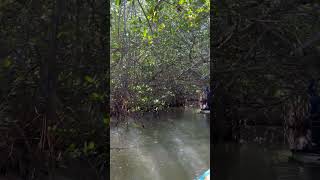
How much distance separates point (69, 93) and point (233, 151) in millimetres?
631

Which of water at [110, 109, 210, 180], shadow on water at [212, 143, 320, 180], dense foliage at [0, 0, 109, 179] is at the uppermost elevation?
dense foliage at [0, 0, 109, 179]

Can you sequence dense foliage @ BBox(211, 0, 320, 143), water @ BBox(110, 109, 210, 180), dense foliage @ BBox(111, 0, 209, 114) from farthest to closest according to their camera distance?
dense foliage @ BBox(111, 0, 209, 114), water @ BBox(110, 109, 210, 180), dense foliage @ BBox(211, 0, 320, 143)

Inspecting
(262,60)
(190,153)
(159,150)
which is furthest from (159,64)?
(262,60)

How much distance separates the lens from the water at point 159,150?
4957 mm

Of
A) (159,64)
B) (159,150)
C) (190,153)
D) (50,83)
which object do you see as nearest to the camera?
(50,83)

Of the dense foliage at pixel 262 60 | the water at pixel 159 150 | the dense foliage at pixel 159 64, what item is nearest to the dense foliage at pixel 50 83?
the dense foliage at pixel 262 60

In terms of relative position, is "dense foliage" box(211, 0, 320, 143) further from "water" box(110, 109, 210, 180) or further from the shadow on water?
"water" box(110, 109, 210, 180)

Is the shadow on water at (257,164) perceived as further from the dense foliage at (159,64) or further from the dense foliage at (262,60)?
the dense foliage at (159,64)

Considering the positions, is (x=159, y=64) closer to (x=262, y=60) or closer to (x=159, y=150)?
(x=159, y=150)

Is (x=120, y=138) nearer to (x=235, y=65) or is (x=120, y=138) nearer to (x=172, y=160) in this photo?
(x=172, y=160)

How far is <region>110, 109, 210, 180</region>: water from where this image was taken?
4.96 meters

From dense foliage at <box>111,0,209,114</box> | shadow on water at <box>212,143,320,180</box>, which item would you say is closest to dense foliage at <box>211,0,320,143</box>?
shadow on water at <box>212,143,320,180</box>

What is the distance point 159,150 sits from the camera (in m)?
6.32

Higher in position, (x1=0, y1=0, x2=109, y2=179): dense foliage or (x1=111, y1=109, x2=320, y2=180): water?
(x1=0, y1=0, x2=109, y2=179): dense foliage
